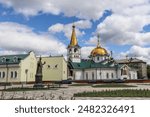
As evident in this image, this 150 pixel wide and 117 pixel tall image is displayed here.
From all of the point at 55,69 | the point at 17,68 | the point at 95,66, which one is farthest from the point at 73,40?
the point at 17,68

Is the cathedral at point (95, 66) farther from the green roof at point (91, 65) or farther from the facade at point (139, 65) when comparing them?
the facade at point (139, 65)

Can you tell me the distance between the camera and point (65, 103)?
8.30 m

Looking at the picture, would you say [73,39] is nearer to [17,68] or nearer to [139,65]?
[17,68]

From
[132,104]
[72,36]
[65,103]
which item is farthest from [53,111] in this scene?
[72,36]

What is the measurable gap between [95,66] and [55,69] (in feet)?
43.3

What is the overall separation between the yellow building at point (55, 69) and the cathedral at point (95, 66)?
25.0ft

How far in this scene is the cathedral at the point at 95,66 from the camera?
257 feet

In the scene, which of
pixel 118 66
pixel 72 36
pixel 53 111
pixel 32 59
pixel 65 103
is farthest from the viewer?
pixel 72 36

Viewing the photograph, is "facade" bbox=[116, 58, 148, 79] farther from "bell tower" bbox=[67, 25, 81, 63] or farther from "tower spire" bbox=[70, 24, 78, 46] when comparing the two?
"tower spire" bbox=[70, 24, 78, 46]

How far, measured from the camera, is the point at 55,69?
72.9 meters

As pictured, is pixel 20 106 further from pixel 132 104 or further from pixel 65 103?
pixel 132 104

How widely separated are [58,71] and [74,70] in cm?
968

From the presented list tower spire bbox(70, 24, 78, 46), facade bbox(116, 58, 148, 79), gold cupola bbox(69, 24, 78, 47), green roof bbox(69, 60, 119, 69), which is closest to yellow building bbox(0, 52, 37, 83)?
green roof bbox(69, 60, 119, 69)

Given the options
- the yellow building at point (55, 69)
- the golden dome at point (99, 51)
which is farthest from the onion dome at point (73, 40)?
the yellow building at point (55, 69)
